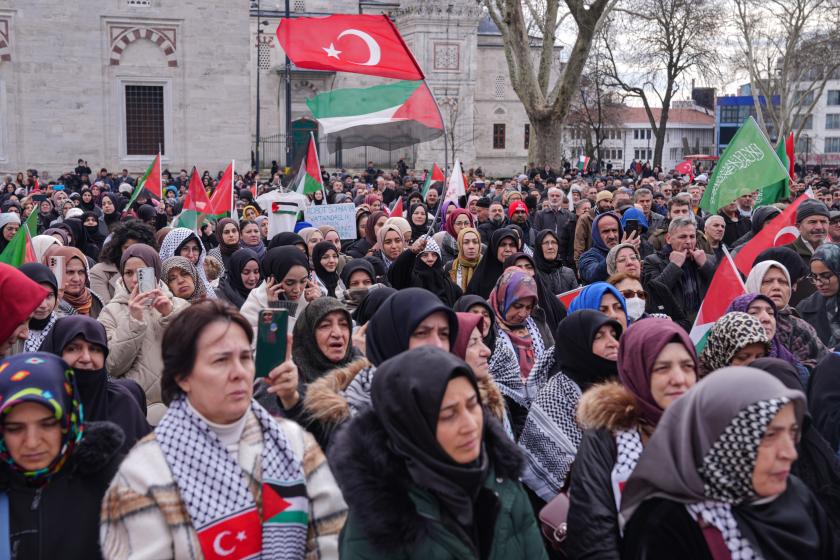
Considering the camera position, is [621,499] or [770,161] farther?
[770,161]

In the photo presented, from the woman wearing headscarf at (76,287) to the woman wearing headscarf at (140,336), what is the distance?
0.92m

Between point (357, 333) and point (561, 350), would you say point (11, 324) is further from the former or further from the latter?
point (561, 350)

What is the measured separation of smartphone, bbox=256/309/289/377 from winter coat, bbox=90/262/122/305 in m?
4.51

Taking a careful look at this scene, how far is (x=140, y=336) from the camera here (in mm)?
5672

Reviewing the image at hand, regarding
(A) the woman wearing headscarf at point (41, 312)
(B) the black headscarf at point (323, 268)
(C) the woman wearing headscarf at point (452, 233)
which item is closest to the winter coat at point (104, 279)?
(B) the black headscarf at point (323, 268)

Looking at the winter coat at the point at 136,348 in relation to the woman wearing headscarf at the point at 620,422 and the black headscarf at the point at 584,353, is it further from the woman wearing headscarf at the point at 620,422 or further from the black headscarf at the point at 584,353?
the woman wearing headscarf at the point at 620,422

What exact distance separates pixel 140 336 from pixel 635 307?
3055mm

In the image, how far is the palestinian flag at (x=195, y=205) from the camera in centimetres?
1302

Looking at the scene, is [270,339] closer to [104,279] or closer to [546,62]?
[104,279]

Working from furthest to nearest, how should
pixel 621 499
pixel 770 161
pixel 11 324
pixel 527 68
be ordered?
pixel 527 68 → pixel 770 161 → pixel 11 324 → pixel 621 499

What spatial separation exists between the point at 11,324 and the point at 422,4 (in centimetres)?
4553

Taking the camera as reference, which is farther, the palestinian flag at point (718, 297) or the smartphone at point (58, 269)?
the palestinian flag at point (718, 297)

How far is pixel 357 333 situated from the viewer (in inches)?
207

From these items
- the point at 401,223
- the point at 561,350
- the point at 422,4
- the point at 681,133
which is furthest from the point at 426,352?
the point at 681,133
